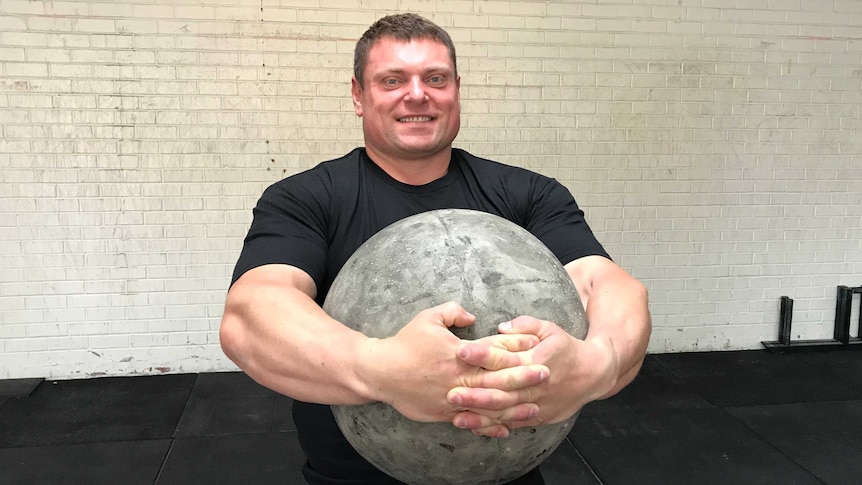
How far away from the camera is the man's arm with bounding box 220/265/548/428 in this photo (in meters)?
0.88

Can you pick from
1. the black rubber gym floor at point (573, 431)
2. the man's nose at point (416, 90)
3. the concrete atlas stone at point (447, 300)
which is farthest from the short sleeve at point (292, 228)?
the black rubber gym floor at point (573, 431)

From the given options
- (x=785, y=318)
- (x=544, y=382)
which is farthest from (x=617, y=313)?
(x=785, y=318)

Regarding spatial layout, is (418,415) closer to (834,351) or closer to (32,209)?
(32,209)

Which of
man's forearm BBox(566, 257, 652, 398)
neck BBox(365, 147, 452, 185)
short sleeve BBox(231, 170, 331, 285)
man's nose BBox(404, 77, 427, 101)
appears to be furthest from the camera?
neck BBox(365, 147, 452, 185)

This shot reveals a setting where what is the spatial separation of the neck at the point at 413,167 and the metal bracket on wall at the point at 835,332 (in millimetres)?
4309

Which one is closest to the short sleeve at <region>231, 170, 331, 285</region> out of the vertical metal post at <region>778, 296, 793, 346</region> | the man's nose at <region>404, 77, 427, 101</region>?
the man's nose at <region>404, 77, 427, 101</region>

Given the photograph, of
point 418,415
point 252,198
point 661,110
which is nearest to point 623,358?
point 418,415

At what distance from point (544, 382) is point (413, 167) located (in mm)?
725

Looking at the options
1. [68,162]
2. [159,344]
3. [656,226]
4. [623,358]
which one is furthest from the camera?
[656,226]

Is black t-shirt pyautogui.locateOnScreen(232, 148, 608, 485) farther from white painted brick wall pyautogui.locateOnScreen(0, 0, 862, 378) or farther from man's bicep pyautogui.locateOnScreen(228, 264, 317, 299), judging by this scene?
white painted brick wall pyautogui.locateOnScreen(0, 0, 862, 378)

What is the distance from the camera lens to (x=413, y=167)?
1.48m

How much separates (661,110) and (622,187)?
2.06 feet

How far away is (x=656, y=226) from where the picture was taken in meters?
4.57

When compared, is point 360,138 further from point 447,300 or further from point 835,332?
point 835,332
